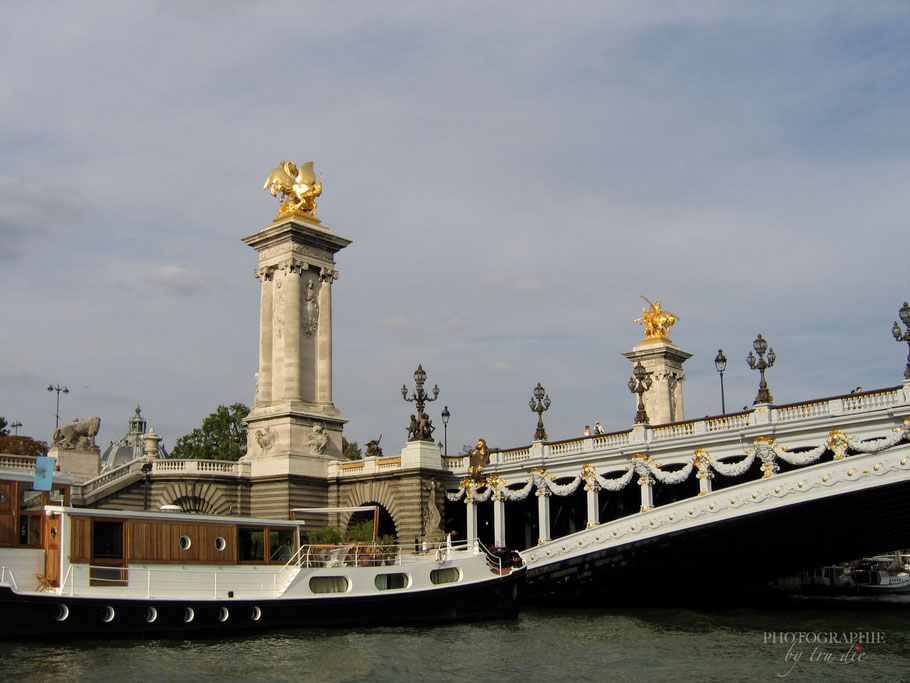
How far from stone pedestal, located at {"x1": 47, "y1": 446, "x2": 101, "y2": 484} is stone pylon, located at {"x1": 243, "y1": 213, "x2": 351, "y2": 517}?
746 cm

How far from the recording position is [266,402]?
56469mm

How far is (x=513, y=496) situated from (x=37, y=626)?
25409mm

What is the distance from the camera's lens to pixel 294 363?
5562 centimetres

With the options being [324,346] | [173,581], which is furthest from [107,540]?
[324,346]

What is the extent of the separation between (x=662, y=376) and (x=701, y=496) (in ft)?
117

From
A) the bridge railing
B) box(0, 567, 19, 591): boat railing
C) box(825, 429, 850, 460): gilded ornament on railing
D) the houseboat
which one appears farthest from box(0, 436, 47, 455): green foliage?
box(825, 429, 850, 460): gilded ornament on railing

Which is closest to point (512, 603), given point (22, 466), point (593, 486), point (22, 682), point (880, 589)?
point (593, 486)

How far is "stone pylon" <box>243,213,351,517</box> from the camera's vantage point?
54.6 m

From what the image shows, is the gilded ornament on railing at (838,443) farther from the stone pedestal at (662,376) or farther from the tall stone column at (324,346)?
the stone pedestal at (662,376)

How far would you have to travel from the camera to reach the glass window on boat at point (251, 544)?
115 feet

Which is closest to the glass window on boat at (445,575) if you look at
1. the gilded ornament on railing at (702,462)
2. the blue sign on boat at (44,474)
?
the gilded ornament on railing at (702,462)

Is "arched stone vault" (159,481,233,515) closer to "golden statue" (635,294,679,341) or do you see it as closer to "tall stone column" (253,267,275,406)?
"tall stone column" (253,267,275,406)

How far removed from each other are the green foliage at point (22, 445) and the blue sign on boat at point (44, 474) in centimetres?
5781

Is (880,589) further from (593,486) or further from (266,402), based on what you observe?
(266,402)
